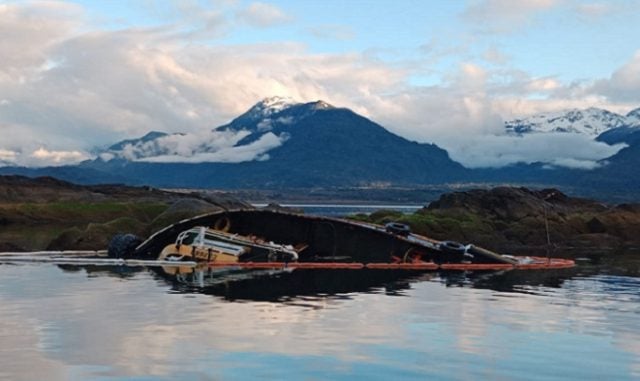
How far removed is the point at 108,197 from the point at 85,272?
14292 cm

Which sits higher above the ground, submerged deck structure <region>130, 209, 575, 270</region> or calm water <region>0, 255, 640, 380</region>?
submerged deck structure <region>130, 209, 575, 270</region>

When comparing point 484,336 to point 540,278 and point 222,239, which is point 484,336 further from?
point 222,239

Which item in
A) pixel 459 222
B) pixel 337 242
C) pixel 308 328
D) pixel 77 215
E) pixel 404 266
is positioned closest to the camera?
pixel 308 328

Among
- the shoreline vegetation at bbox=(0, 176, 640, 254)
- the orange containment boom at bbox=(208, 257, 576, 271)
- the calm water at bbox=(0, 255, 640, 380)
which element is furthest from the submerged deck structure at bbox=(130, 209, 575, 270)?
the shoreline vegetation at bbox=(0, 176, 640, 254)

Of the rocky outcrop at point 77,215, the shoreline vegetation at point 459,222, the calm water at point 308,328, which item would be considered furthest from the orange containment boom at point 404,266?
the rocky outcrop at point 77,215

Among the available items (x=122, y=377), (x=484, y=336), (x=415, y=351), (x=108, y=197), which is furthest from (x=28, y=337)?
(x=108, y=197)

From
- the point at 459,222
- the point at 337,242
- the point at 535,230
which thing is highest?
the point at 459,222

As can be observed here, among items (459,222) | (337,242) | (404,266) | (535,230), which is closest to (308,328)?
(404,266)

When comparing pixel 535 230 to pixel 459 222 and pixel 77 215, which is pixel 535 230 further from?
pixel 77 215

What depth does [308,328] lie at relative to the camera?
26.8m

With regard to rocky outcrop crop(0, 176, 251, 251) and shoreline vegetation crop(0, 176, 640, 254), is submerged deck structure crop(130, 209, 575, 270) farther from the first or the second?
shoreline vegetation crop(0, 176, 640, 254)

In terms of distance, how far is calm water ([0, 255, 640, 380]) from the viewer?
69.1 feet

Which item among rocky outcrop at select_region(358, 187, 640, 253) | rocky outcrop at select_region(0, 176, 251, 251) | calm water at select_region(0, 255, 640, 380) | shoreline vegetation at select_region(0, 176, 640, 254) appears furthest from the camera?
rocky outcrop at select_region(358, 187, 640, 253)

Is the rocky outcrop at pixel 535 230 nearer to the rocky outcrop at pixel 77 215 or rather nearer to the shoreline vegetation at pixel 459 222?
the shoreline vegetation at pixel 459 222
